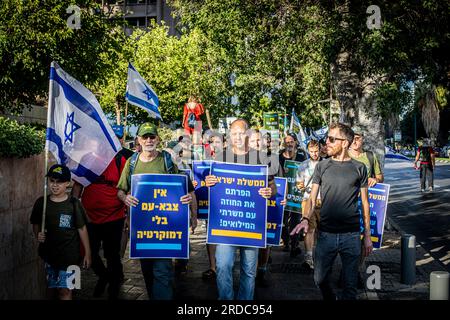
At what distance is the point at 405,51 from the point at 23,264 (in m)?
7.67

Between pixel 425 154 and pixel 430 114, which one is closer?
pixel 425 154

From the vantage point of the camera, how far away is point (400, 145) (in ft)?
287

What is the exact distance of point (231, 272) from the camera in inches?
192

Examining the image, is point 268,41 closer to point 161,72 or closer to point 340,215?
point 340,215

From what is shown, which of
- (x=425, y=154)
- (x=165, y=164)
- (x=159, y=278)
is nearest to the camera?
(x=159, y=278)

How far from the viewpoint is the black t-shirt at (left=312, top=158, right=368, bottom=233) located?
4805mm

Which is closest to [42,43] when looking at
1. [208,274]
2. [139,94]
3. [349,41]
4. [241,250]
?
[139,94]

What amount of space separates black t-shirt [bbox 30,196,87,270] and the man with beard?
2013mm

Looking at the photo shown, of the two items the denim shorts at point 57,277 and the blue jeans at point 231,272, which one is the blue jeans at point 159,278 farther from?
the denim shorts at point 57,277

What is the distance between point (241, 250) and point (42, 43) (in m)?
8.54

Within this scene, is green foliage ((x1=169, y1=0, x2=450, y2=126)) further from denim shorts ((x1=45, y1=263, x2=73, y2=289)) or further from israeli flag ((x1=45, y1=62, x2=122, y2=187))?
denim shorts ((x1=45, y1=263, x2=73, y2=289))

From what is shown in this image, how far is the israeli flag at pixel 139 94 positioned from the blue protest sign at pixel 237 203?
10.7ft

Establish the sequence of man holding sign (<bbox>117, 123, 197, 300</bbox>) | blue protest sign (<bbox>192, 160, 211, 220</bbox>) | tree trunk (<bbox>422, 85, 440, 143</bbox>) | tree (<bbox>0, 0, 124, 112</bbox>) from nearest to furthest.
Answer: man holding sign (<bbox>117, 123, 197, 300</bbox>) < blue protest sign (<bbox>192, 160, 211, 220</bbox>) < tree (<bbox>0, 0, 124, 112</bbox>) < tree trunk (<bbox>422, 85, 440, 143</bbox>)

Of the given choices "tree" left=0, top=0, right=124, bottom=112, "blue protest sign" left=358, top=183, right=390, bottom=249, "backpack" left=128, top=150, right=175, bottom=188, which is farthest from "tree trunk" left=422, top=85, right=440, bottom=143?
"backpack" left=128, top=150, right=175, bottom=188
